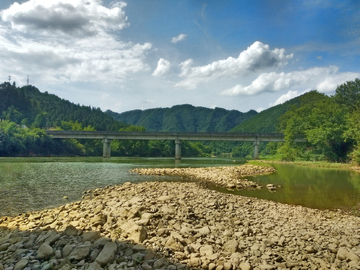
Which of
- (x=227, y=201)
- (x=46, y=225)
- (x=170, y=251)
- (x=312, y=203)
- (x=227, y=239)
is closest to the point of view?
(x=170, y=251)

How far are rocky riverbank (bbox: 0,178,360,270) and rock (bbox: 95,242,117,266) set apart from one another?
0.08ft

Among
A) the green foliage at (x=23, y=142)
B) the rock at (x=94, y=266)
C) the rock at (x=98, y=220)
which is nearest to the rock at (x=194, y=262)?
the rock at (x=94, y=266)

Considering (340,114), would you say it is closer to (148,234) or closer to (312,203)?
(312,203)

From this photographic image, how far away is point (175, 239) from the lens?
807 cm

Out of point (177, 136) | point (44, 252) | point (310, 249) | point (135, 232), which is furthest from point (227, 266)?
point (177, 136)

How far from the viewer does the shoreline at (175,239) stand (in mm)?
6961

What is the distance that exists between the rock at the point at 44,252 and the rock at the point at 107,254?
1.59 metres

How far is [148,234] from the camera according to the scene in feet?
28.2

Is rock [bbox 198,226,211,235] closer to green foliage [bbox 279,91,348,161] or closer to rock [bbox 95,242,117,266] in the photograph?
rock [bbox 95,242,117,266]

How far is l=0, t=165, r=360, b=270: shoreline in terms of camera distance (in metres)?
6.96

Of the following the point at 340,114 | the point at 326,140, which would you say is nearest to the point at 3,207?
the point at 326,140

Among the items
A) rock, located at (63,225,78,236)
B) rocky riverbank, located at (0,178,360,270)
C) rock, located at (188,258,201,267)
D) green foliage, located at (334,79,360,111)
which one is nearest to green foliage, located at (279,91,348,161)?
green foliage, located at (334,79,360,111)

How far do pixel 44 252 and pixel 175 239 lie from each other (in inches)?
154

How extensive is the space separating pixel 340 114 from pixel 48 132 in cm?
9567
